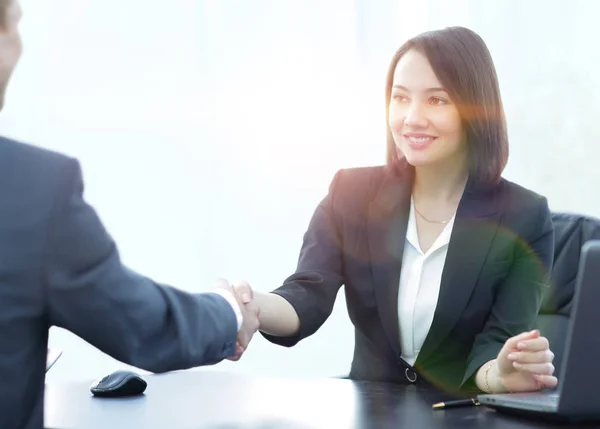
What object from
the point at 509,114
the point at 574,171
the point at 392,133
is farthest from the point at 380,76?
the point at 392,133

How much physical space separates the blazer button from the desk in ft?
0.78

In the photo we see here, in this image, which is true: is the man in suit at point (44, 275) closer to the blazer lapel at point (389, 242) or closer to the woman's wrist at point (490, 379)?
the woman's wrist at point (490, 379)

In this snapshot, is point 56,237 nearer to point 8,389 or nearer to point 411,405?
point 8,389

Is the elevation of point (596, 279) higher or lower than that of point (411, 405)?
higher

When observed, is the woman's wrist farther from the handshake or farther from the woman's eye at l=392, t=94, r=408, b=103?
the woman's eye at l=392, t=94, r=408, b=103

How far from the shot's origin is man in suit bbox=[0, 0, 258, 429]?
1.02 m

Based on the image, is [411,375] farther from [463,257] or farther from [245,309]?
[245,309]

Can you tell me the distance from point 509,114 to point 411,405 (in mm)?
2144

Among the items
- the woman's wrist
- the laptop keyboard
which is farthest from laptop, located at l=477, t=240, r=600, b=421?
the woman's wrist

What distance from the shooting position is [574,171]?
3.32 metres

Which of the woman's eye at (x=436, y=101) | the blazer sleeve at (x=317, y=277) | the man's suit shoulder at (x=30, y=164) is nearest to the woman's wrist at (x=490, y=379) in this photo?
the blazer sleeve at (x=317, y=277)

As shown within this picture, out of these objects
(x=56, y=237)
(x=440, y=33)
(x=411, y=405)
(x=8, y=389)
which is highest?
(x=440, y=33)

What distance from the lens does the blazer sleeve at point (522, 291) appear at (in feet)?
6.27

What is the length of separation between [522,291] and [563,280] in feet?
0.62
